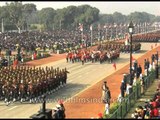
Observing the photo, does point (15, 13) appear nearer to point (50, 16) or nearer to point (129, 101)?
point (50, 16)

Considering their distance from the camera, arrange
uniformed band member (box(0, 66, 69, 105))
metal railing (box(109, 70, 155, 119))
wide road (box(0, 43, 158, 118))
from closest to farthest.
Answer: metal railing (box(109, 70, 155, 119)), wide road (box(0, 43, 158, 118)), uniformed band member (box(0, 66, 69, 105))

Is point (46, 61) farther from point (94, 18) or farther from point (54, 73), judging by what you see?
point (94, 18)

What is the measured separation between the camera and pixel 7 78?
91.4ft

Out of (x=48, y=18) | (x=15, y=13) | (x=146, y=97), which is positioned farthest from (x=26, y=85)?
(x=48, y=18)

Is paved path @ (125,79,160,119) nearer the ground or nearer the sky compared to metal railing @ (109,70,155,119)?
nearer the ground

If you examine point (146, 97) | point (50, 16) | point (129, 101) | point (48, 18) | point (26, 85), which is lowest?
point (146, 97)

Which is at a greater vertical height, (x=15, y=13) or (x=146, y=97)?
(x=15, y=13)

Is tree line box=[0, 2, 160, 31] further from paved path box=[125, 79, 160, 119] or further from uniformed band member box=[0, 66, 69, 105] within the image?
paved path box=[125, 79, 160, 119]

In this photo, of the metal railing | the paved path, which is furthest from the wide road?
the paved path

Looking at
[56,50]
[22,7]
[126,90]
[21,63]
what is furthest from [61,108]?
[22,7]

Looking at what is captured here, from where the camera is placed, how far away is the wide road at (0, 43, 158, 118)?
2388 cm

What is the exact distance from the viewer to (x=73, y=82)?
34.7 metres

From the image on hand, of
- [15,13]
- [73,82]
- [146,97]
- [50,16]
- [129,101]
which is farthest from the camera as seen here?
[50,16]

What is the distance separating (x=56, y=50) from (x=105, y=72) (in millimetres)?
24964
